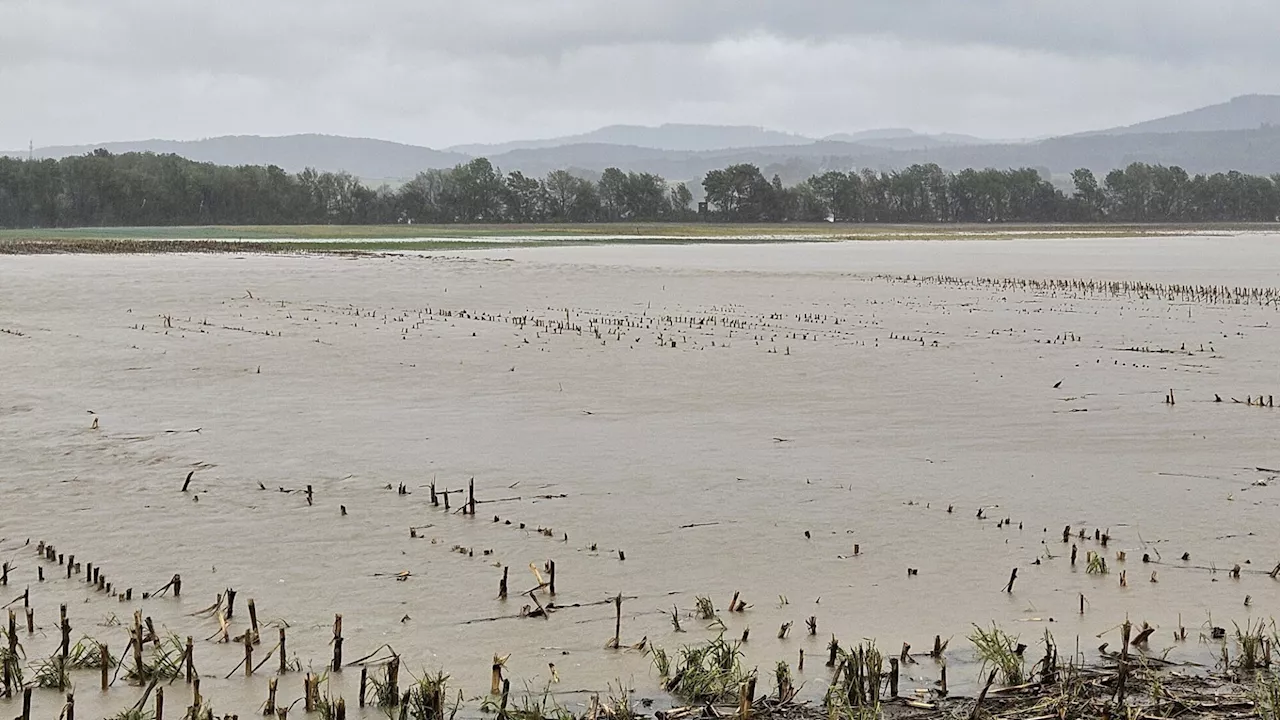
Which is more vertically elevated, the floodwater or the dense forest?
the dense forest

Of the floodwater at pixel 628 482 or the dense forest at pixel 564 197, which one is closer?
the floodwater at pixel 628 482

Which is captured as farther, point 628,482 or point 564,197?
point 564,197

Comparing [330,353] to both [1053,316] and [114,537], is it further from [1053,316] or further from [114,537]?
[1053,316]

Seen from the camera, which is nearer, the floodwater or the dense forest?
the floodwater

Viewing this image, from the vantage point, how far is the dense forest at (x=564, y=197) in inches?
4375

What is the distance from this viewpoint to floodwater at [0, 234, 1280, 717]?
7320mm

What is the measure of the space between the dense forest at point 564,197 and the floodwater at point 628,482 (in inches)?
3729

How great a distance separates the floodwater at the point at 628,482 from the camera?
7.32 metres

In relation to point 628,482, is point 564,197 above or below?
above

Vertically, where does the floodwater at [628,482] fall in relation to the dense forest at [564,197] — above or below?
below

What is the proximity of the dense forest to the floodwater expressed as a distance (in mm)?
94706

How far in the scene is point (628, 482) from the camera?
11.0 m

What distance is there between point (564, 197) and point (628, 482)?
125 m

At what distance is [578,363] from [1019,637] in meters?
12.1
